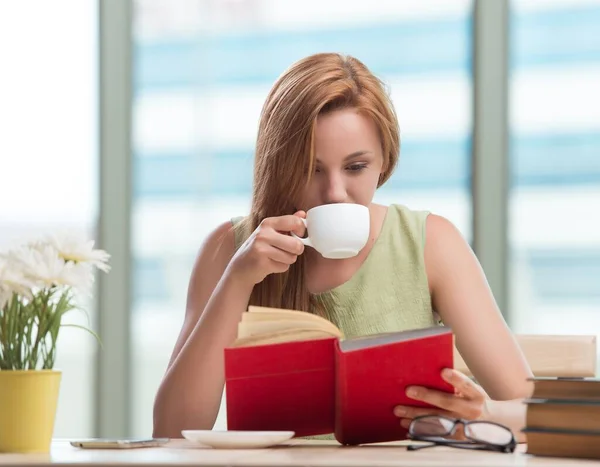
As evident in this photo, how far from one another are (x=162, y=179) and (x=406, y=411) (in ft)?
7.41

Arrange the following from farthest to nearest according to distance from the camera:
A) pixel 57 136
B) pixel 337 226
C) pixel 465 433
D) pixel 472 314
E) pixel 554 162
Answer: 1. pixel 57 136
2. pixel 554 162
3. pixel 472 314
4. pixel 337 226
5. pixel 465 433

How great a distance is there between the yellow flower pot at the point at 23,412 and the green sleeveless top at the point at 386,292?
0.76 m

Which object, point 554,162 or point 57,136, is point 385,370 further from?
point 57,136

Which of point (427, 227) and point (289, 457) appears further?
point (427, 227)

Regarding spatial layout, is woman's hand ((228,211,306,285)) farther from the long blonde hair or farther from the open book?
the open book

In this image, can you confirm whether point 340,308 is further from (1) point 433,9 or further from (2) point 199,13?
(2) point 199,13

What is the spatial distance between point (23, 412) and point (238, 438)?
0.90 ft

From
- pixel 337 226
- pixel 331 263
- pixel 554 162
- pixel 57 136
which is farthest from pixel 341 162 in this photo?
pixel 57 136

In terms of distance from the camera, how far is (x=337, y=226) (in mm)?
1435

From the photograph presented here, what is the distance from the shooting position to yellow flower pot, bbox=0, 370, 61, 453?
110 centimetres

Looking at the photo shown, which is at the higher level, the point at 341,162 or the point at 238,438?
the point at 341,162

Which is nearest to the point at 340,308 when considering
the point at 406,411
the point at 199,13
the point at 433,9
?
the point at 406,411

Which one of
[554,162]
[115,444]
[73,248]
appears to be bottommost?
[115,444]

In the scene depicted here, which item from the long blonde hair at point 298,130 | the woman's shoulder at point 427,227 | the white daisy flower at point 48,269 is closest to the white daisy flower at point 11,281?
the white daisy flower at point 48,269
